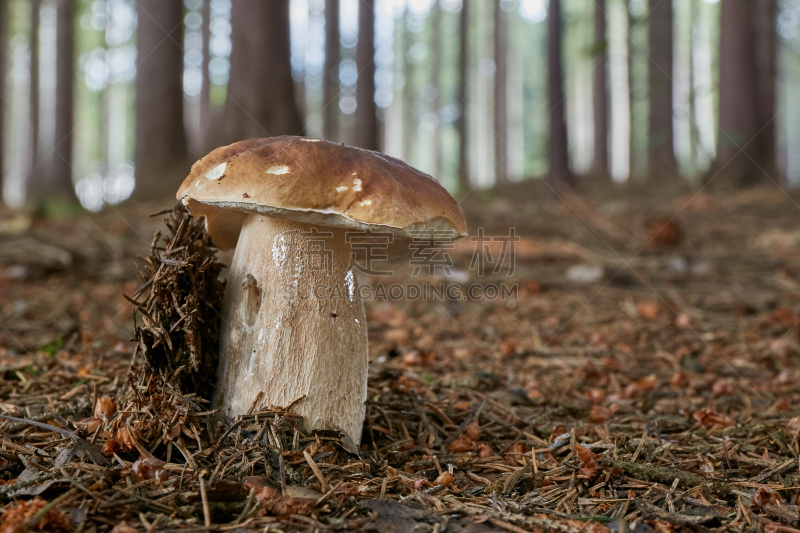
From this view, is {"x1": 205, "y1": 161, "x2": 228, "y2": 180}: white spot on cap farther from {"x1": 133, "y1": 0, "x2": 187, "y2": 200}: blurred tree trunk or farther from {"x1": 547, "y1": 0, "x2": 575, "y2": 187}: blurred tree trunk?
{"x1": 547, "y1": 0, "x2": 575, "y2": 187}: blurred tree trunk

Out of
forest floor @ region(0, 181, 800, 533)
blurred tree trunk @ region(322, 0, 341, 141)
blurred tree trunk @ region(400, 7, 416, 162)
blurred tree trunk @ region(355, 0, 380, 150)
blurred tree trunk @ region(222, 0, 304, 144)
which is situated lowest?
forest floor @ region(0, 181, 800, 533)

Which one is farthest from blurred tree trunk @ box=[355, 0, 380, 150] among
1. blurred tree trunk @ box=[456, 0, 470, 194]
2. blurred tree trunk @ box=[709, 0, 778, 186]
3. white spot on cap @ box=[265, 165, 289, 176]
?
white spot on cap @ box=[265, 165, 289, 176]

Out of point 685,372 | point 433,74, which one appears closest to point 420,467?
point 685,372

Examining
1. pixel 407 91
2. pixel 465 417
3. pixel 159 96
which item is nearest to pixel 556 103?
pixel 159 96

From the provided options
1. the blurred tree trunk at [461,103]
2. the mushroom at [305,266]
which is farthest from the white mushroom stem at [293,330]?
the blurred tree trunk at [461,103]

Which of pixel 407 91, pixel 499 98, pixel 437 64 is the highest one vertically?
pixel 437 64

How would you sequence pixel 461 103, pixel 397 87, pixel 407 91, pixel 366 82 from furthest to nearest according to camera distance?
1. pixel 397 87
2. pixel 407 91
3. pixel 461 103
4. pixel 366 82

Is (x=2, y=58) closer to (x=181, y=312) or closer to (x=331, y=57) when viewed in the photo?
(x=331, y=57)
